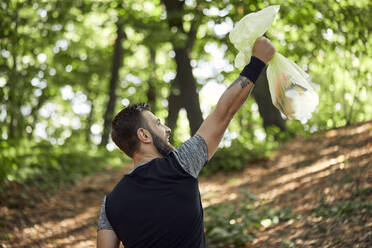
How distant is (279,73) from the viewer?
2.62 meters

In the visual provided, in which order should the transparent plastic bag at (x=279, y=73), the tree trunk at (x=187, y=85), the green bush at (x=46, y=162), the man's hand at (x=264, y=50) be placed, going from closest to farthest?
the man's hand at (x=264, y=50)
the transparent plastic bag at (x=279, y=73)
the green bush at (x=46, y=162)
the tree trunk at (x=187, y=85)

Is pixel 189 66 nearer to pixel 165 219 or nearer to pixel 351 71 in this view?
pixel 351 71

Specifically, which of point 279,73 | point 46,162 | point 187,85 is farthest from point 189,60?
point 279,73

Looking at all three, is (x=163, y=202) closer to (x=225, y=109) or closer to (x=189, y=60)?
(x=225, y=109)

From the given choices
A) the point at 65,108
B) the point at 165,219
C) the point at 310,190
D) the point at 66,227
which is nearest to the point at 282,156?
the point at 310,190

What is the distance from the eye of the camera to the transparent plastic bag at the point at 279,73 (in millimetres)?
2562

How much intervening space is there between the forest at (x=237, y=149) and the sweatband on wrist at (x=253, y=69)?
1.27 metres

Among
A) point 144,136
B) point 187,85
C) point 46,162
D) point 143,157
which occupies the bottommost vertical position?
point 46,162

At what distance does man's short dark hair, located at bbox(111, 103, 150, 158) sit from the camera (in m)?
2.58

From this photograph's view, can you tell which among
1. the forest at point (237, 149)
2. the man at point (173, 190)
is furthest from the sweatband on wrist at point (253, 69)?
the forest at point (237, 149)

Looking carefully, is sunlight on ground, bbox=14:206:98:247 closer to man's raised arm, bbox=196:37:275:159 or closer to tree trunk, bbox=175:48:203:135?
tree trunk, bbox=175:48:203:135

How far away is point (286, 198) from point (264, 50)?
15.7 ft

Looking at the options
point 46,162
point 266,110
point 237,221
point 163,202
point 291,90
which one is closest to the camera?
point 163,202

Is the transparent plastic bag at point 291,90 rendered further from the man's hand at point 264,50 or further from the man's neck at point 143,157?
the man's neck at point 143,157
